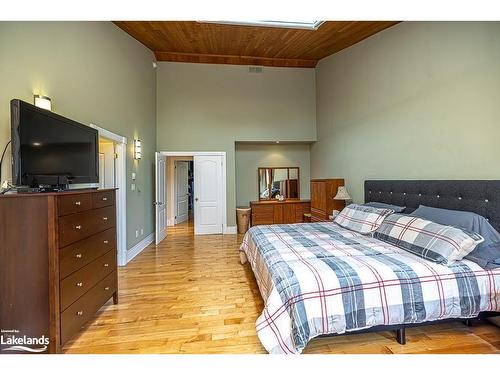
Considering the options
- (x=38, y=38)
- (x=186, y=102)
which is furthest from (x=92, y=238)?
(x=186, y=102)

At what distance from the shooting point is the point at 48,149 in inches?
76.5

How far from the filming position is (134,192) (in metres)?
4.40

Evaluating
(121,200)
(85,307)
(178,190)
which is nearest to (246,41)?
(121,200)

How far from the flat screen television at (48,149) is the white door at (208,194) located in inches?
132

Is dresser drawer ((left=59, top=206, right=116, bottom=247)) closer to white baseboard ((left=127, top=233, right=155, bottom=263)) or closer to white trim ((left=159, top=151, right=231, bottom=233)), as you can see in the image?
white baseboard ((left=127, top=233, right=155, bottom=263))

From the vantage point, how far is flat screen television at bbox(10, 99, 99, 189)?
165cm

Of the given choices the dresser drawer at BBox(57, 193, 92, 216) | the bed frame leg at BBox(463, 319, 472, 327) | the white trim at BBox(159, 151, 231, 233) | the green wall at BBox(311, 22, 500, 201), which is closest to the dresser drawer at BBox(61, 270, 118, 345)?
the dresser drawer at BBox(57, 193, 92, 216)

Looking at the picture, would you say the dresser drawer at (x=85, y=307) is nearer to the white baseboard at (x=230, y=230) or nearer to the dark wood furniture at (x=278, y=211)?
the white baseboard at (x=230, y=230)

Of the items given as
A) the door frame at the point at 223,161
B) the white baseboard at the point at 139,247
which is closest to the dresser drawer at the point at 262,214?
the door frame at the point at 223,161

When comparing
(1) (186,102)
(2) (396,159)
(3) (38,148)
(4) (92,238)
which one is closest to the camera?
(3) (38,148)

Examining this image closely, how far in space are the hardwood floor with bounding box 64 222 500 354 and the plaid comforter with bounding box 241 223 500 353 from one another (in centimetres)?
25

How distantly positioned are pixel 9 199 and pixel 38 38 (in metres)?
1.70
